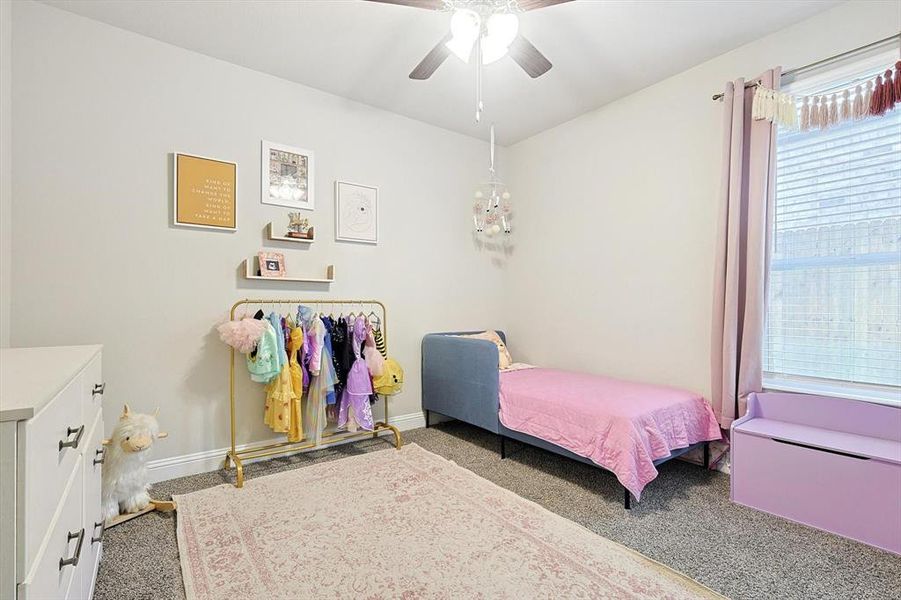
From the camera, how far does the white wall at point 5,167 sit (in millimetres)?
1953

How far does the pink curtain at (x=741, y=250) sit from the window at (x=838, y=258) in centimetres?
15

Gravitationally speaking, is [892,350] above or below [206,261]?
below

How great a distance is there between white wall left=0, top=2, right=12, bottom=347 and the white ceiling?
0.98 feet

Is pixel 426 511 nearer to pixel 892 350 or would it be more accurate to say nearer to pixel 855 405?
pixel 855 405

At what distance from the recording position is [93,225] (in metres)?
2.27

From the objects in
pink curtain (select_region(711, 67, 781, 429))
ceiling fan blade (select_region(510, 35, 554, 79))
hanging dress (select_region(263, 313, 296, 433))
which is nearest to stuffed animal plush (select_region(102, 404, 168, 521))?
hanging dress (select_region(263, 313, 296, 433))

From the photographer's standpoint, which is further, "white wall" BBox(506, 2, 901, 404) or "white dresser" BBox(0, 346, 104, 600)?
"white wall" BBox(506, 2, 901, 404)

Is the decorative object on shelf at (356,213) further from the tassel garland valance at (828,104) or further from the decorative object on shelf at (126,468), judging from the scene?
the tassel garland valance at (828,104)

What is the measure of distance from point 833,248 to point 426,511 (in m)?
2.56

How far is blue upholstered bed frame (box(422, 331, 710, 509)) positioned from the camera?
9.24 ft

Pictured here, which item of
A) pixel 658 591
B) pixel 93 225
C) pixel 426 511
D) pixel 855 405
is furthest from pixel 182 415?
pixel 855 405

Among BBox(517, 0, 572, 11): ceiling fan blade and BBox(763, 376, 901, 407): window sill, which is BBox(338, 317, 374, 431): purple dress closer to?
BBox(517, 0, 572, 11): ceiling fan blade

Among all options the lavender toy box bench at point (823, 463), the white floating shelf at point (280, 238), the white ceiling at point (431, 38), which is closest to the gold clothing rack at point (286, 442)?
the white floating shelf at point (280, 238)

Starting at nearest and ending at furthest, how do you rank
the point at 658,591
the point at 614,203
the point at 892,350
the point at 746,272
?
the point at 658,591 < the point at 892,350 < the point at 746,272 < the point at 614,203
